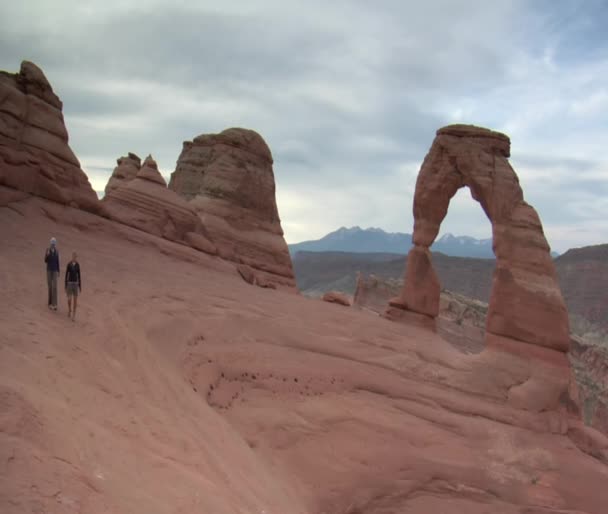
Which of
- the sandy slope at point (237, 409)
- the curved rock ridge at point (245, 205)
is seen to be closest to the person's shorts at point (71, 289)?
the sandy slope at point (237, 409)

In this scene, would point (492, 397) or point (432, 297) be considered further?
point (432, 297)

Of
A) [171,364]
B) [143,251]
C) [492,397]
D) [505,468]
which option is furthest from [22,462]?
[143,251]

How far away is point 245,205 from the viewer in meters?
22.5

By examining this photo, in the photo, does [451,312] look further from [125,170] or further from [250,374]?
[250,374]

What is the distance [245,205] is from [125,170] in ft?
34.7

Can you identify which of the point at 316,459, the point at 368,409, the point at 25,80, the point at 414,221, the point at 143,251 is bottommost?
the point at 316,459

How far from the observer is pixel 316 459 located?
7.43m

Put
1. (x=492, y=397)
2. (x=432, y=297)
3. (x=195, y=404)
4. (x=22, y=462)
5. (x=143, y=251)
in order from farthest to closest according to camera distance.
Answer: (x=432, y=297) < (x=143, y=251) < (x=492, y=397) < (x=195, y=404) < (x=22, y=462)

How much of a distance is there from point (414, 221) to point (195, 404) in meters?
9.99

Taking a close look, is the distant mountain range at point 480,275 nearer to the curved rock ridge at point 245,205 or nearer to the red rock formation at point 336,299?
the curved rock ridge at point 245,205

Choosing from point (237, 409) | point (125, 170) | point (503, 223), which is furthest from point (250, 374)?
point (125, 170)

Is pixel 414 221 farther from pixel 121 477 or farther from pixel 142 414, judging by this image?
pixel 121 477

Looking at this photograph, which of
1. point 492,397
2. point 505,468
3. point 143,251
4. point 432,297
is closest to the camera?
point 505,468

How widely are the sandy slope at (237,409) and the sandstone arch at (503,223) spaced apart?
0.85 m
